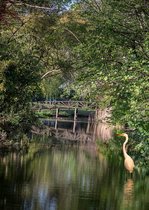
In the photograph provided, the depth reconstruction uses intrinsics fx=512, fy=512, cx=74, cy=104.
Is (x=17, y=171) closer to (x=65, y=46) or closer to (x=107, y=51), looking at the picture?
(x=107, y=51)

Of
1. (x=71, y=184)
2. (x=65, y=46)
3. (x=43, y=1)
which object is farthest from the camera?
(x=65, y=46)

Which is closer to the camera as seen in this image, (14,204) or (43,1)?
(14,204)

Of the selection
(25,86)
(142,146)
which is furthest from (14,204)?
(25,86)

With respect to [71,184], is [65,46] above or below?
above

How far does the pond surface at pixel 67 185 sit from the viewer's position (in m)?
13.6

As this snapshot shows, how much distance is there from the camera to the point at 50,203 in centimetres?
1354

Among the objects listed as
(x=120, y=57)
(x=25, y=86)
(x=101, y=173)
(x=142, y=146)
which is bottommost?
(x=101, y=173)

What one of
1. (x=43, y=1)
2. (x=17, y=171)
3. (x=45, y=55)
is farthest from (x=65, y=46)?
(x=17, y=171)

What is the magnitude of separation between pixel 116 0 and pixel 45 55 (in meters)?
20.6

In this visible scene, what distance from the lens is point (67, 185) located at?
54.1ft

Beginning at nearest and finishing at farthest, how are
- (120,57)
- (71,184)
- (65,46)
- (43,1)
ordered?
1. (120,57)
2. (71,184)
3. (43,1)
4. (65,46)

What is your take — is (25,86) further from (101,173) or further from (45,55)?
(45,55)

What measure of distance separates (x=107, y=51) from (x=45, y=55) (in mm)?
19566

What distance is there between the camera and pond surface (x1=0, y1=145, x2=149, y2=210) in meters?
13.6
